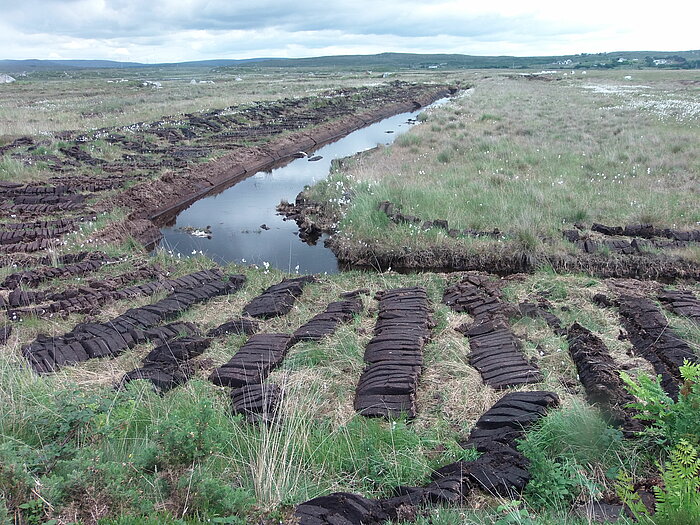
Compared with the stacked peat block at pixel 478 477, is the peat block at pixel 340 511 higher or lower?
higher

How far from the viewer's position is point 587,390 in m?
5.59

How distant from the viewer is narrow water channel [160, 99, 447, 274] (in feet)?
41.0

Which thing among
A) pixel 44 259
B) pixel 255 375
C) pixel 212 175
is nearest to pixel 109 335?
pixel 255 375

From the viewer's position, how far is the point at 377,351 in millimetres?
6617

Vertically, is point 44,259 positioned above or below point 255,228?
above

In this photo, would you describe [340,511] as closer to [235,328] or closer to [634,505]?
[634,505]

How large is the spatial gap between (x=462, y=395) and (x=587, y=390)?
1.27 m

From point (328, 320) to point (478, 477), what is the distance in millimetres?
3874

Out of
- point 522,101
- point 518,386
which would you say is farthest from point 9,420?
point 522,101

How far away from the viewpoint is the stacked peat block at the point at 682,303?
751 cm

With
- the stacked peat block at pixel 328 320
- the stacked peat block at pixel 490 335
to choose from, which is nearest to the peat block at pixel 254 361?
the stacked peat block at pixel 328 320

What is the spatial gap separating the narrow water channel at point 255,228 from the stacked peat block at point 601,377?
5465 mm

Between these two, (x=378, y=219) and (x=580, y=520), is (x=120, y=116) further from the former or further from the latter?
(x=580, y=520)

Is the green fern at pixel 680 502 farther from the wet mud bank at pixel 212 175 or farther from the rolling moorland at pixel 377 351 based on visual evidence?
the wet mud bank at pixel 212 175
